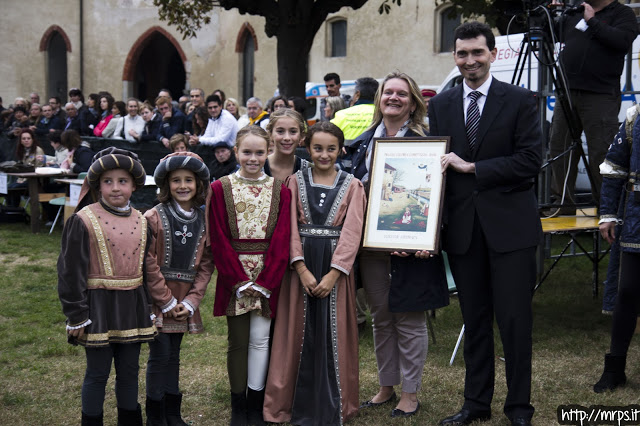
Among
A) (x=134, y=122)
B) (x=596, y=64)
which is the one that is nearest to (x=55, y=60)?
Result: (x=134, y=122)

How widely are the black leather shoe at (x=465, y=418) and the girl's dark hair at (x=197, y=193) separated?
1880 mm

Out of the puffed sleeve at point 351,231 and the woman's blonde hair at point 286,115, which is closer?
the puffed sleeve at point 351,231

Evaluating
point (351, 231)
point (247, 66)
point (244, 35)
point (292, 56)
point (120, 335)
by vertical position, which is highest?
point (244, 35)

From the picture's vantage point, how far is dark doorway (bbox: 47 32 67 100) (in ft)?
93.4

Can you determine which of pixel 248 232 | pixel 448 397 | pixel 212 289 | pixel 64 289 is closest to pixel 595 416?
pixel 448 397

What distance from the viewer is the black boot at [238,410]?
4375mm

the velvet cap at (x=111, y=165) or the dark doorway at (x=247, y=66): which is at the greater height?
the dark doorway at (x=247, y=66)

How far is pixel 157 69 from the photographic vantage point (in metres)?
29.4

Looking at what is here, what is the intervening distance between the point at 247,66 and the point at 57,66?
8.72 meters

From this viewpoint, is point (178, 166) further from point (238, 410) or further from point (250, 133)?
point (238, 410)

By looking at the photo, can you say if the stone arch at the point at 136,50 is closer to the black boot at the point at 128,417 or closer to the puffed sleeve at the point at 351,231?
the puffed sleeve at the point at 351,231

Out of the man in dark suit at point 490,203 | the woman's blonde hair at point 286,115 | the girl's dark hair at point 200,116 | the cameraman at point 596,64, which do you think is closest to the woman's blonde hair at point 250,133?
the woman's blonde hair at point 286,115

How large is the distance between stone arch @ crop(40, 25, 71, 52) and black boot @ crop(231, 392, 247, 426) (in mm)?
25606

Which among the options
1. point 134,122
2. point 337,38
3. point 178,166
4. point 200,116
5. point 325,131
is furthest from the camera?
point 337,38
